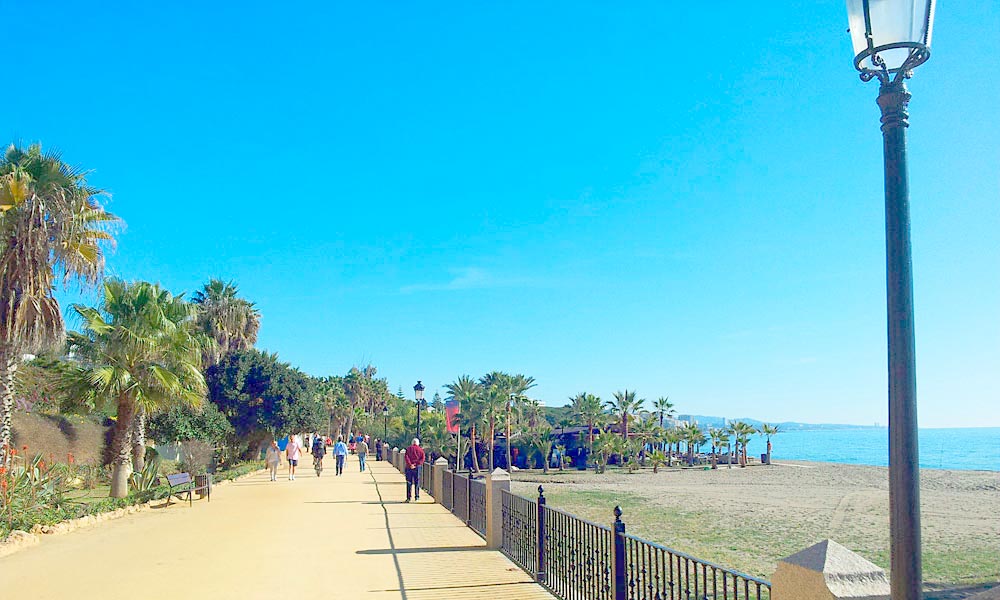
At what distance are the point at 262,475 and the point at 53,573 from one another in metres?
24.6

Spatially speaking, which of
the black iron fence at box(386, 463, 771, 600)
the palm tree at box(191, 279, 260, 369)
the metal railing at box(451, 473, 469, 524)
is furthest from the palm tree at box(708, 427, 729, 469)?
the black iron fence at box(386, 463, 771, 600)

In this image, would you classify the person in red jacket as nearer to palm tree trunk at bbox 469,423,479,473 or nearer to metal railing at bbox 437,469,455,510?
metal railing at bbox 437,469,455,510

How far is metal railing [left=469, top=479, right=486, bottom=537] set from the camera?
1283 centimetres

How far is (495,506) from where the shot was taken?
37.9 ft

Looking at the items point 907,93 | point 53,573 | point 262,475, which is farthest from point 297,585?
point 262,475

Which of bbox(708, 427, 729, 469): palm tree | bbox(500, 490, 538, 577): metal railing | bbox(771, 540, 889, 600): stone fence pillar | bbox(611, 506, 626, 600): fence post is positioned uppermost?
bbox(771, 540, 889, 600): stone fence pillar

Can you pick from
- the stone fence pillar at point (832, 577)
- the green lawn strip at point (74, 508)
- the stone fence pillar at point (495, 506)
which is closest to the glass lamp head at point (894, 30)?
the stone fence pillar at point (832, 577)

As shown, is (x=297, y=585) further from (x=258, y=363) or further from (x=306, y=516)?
(x=258, y=363)

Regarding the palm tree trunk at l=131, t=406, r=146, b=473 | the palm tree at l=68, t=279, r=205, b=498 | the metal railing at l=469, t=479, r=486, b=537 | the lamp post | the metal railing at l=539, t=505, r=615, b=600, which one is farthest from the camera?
the palm tree trunk at l=131, t=406, r=146, b=473

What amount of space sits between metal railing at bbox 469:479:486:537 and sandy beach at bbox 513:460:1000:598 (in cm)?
699

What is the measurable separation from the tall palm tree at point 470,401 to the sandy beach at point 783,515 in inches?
265

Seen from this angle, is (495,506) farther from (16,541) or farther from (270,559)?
(16,541)

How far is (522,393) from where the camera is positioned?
66.6 metres

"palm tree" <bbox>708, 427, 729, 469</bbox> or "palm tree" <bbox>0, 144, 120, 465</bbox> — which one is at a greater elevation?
"palm tree" <bbox>0, 144, 120, 465</bbox>
